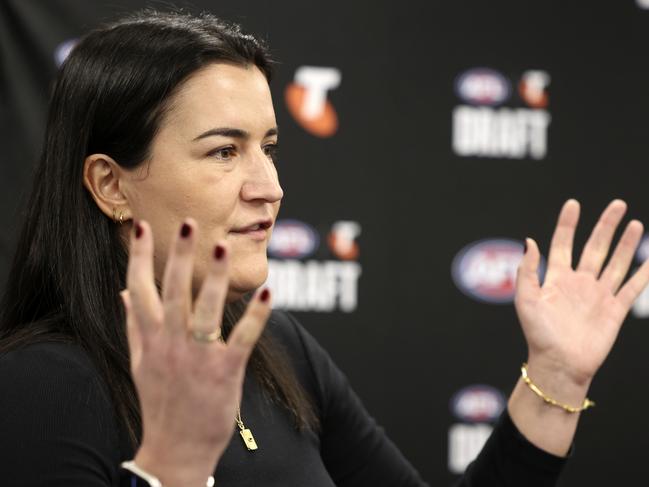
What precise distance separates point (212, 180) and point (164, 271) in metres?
0.15

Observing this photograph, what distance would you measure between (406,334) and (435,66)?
2.43ft

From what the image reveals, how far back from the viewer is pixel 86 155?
52.1 inches

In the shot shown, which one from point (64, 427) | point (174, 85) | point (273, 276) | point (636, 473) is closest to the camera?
point (64, 427)

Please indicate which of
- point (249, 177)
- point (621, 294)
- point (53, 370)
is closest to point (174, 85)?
point (249, 177)

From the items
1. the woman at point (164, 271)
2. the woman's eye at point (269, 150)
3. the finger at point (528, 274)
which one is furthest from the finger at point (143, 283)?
the finger at point (528, 274)

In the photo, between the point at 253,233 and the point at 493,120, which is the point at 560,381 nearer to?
the point at 253,233

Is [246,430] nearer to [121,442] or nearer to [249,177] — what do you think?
[121,442]

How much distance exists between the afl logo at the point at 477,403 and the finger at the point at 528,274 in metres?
1.22

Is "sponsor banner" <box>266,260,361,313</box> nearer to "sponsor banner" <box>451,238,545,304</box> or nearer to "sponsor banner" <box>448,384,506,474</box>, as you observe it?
"sponsor banner" <box>451,238,545,304</box>

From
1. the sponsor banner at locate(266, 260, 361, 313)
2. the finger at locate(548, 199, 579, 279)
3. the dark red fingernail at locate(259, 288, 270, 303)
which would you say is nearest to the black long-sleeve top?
the finger at locate(548, 199, 579, 279)

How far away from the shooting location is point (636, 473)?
2631 millimetres

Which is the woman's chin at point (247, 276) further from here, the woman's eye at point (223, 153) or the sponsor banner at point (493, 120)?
the sponsor banner at point (493, 120)

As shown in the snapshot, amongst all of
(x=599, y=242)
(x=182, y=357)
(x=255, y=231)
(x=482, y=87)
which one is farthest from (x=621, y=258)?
(x=482, y=87)

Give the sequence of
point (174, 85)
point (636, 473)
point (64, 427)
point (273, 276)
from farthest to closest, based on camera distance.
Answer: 1. point (636, 473)
2. point (273, 276)
3. point (174, 85)
4. point (64, 427)
